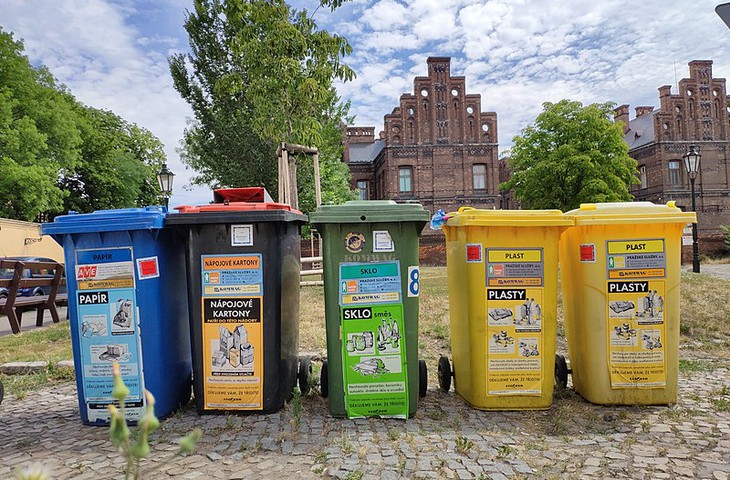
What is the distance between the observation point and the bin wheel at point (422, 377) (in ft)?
12.6

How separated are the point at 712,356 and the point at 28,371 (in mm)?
7500

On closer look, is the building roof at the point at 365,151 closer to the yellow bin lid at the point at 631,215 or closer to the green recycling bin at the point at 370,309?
the yellow bin lid at the point at 631,215

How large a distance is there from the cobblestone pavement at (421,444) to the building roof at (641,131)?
4162 centimetres

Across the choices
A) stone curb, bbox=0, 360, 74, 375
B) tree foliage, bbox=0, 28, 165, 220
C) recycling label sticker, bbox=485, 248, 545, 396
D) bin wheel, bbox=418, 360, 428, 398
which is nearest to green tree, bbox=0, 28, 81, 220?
tree foliage, bbox=0, 28, 165, 220

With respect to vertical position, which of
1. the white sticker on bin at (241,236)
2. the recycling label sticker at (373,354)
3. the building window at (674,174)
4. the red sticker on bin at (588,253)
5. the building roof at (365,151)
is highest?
the building roof at (365,151)

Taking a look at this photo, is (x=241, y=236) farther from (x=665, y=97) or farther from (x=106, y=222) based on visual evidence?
(x=665, y=97)

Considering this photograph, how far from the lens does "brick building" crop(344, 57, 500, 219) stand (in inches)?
1372

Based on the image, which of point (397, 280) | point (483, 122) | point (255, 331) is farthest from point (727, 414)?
point (483, 122)

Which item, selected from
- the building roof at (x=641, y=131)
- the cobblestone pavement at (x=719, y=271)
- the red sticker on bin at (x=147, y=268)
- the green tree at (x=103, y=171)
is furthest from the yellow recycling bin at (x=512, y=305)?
the building roof at (x=641, y=131)

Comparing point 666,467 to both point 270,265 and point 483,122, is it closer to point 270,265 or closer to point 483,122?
point 270,265

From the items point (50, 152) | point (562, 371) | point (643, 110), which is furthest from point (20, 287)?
point (643, 110)

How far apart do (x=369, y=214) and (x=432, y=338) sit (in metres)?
3.51

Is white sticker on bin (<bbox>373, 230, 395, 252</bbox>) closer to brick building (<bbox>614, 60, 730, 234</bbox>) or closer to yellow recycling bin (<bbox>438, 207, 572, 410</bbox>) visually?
yellow recycling bin (<bbox>438, 207, 572, 410</bbox>)

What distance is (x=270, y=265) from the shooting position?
142 inches
